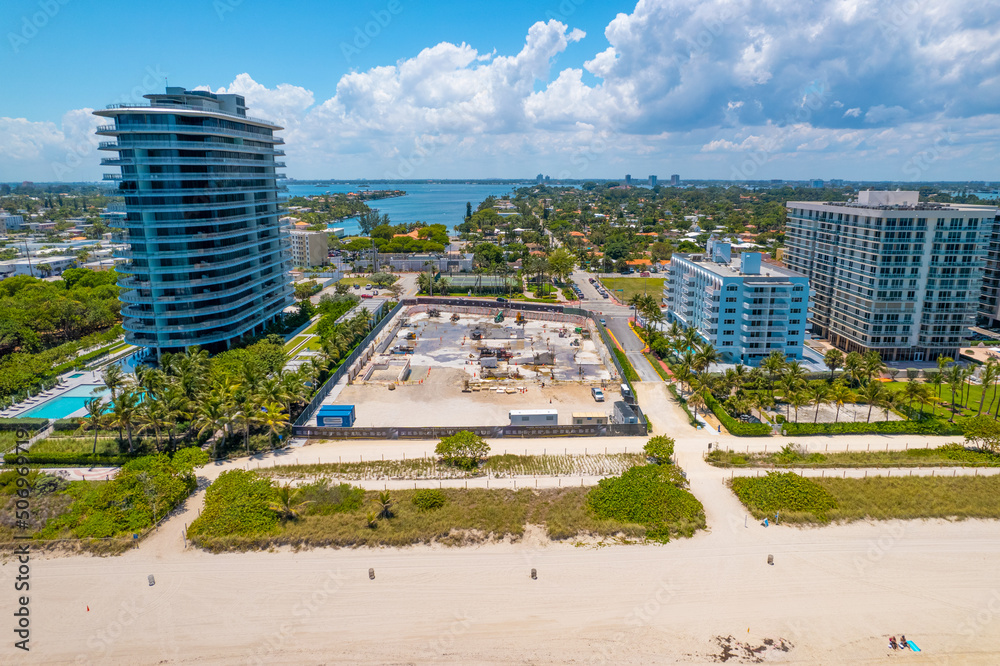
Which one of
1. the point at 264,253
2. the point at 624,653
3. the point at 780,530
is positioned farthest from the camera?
the point at 264,253

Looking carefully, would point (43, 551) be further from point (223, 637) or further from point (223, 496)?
point (223, 637)

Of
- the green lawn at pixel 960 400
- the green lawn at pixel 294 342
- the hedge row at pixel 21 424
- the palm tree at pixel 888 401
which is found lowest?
the hedge row at pixel 21 424

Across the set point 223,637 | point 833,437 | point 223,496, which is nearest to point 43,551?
point 223,496

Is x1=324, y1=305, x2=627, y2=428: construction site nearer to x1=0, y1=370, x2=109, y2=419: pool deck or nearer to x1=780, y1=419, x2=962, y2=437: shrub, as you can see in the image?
x1=780, y1=419, x2=962, y2=437: shrub

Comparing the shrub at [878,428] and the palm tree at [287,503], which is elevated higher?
the shrub at [878,428]

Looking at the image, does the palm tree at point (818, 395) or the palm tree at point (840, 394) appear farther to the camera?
the palm tree at point (840, 394)

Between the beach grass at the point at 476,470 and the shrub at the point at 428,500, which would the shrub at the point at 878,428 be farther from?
the shrub at the point at 428,500

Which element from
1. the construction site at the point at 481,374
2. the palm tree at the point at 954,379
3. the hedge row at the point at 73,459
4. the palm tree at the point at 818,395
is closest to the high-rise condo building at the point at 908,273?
the palm tree at the point at 954,379

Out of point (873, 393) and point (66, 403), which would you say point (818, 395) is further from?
point (66, 403)
